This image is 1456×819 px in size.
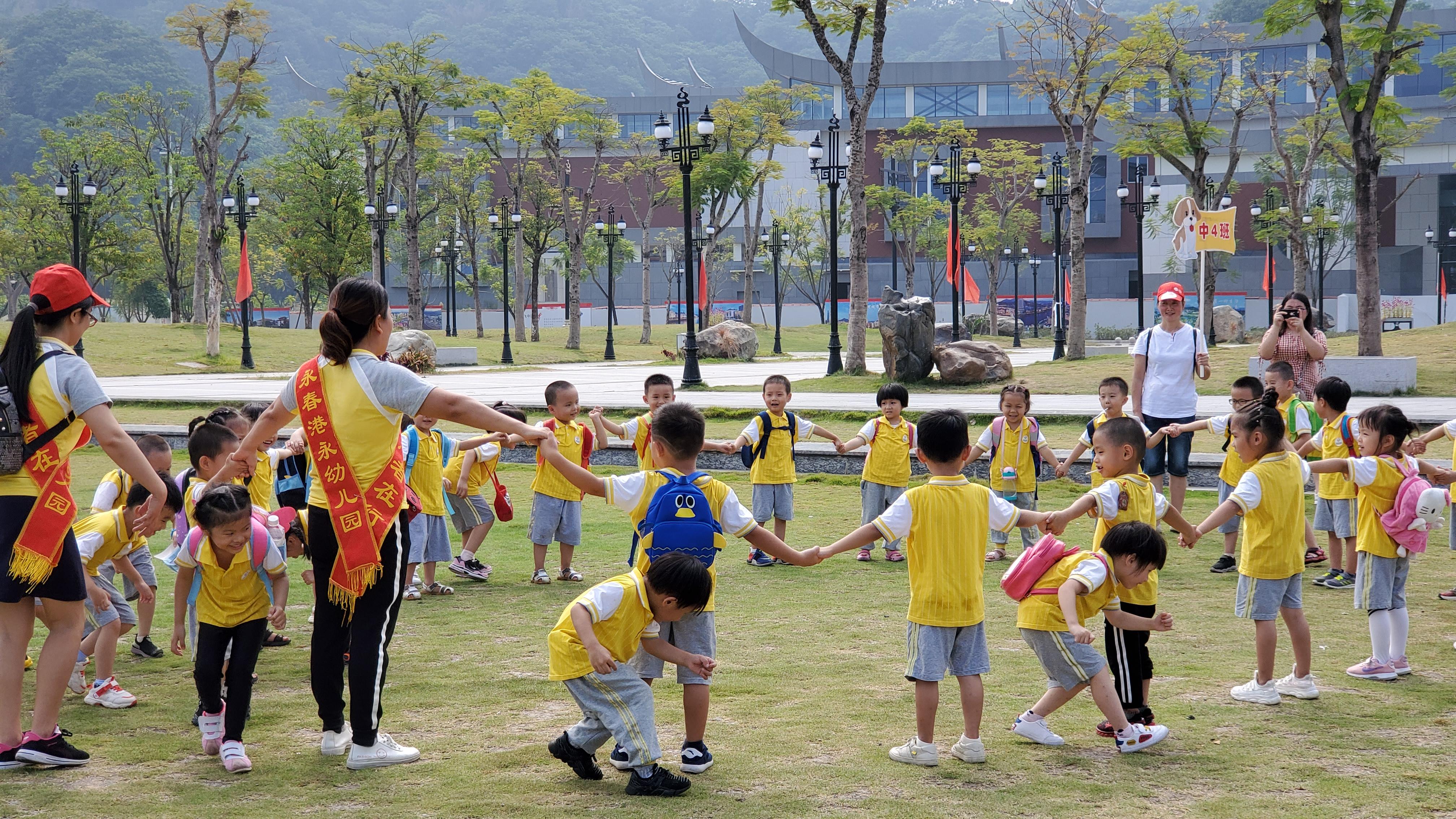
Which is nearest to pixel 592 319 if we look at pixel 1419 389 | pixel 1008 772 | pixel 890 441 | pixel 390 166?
pixel 390 166

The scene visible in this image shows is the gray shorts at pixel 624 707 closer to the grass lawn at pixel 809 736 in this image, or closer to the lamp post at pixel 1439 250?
the grass lawn at pixel 809 736

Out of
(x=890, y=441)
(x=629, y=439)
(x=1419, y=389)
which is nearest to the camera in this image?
(x=629, y=439)

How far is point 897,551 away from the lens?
884 centimetres

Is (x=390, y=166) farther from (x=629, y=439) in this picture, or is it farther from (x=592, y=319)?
(x=629, y=439)

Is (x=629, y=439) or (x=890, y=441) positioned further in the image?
(x=890, y=441)

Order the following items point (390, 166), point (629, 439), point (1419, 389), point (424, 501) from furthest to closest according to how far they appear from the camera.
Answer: point (390, 166)
point (1419, 389)
point (629, 439)
point (424, 501)

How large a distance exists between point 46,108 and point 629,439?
10933 centimetres

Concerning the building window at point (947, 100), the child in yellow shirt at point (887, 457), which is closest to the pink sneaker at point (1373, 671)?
the child in yellow shirt at point (887, 457)

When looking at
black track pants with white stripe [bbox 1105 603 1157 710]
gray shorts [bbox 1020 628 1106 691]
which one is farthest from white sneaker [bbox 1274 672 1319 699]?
gray shorts [bbox 1020 628 1106 691]

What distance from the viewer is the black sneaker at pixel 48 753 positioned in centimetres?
415

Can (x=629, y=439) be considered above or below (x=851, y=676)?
above

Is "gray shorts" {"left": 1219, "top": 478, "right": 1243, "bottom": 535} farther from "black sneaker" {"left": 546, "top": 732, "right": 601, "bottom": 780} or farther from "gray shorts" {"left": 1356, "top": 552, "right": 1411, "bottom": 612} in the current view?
"black sneaker" {"left": 546, "top": 732, "right": 601, "bottom": 780}

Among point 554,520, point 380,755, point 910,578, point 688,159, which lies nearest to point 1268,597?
point 910,578

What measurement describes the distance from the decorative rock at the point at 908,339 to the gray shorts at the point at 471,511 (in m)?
14.9
